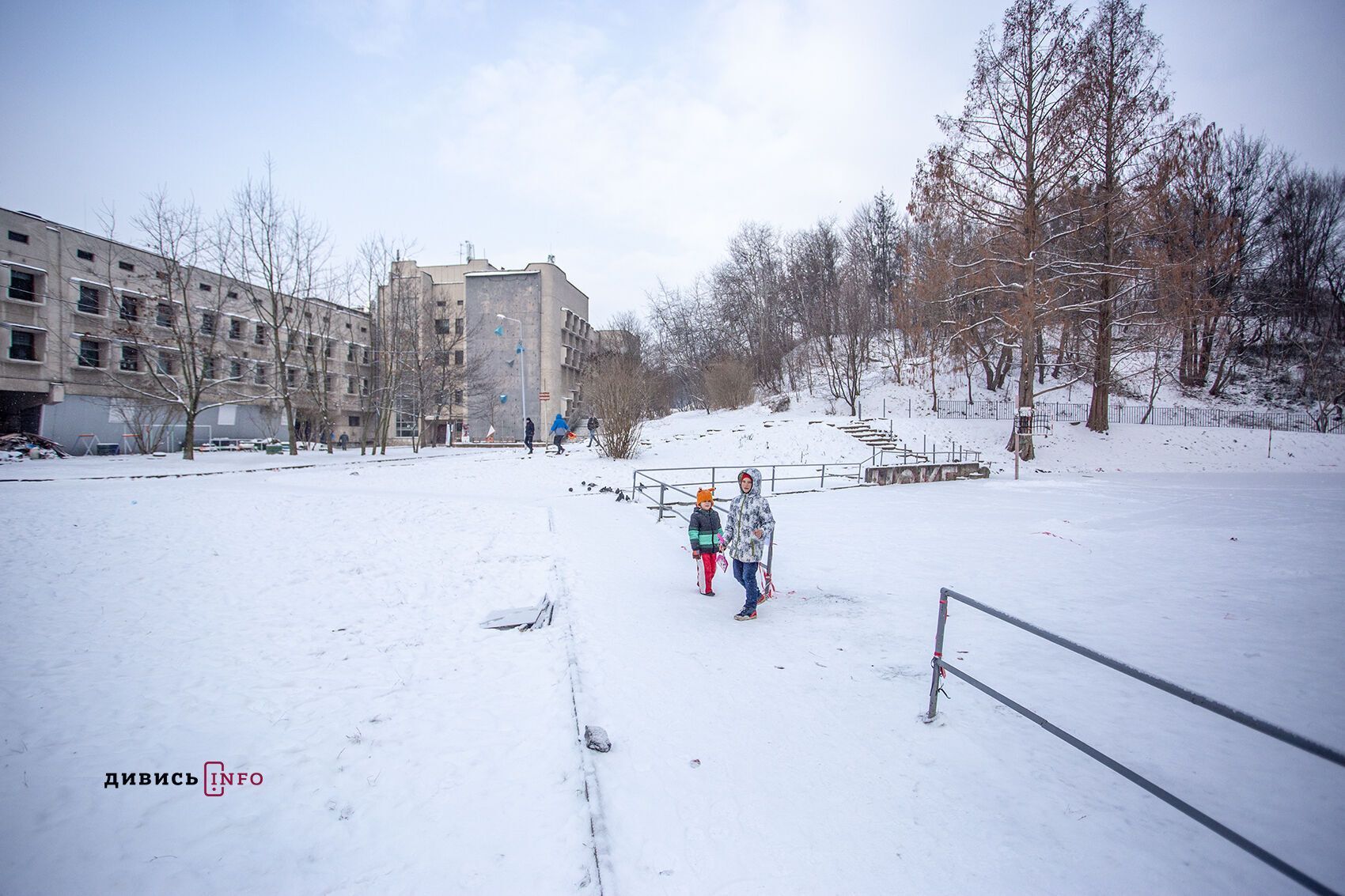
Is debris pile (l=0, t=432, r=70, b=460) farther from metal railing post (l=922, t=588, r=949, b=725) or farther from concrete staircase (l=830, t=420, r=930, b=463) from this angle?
concrete staircase (l=830, t=420, r=930, b=463)

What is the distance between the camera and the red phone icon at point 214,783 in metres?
3.21

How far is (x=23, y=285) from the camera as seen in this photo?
2995 cm

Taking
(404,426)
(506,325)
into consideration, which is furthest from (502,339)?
(404,426)

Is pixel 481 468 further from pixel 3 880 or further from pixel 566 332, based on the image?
pixel 566 332

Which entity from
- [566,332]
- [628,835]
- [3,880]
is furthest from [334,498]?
[566,332]

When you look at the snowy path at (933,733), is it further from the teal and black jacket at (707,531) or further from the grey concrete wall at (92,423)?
the grey concrete wall at (92,423)

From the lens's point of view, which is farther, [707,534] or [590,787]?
[707,534]

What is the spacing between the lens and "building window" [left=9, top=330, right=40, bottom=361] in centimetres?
2942

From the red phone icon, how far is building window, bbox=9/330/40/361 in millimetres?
40731

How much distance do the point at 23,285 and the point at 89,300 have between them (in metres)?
2.60

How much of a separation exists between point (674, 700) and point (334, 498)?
1230 centimetres

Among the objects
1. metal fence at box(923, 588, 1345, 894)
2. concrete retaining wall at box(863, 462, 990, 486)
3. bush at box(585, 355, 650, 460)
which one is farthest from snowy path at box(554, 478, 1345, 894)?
bush at box(585, 355, 650, 460)

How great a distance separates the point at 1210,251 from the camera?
840 inches

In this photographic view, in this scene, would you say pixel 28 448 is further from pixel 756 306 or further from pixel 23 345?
A: pixel 756 306
